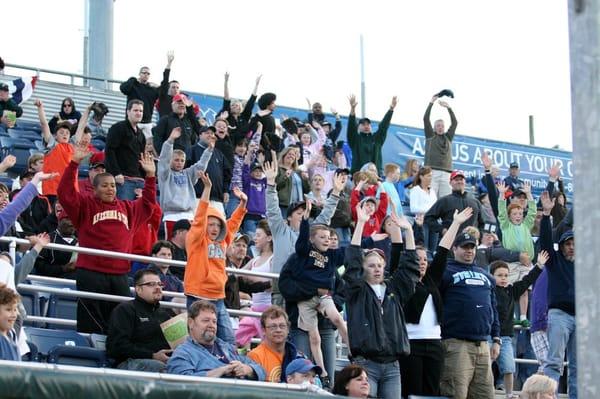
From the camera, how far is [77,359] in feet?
31.7

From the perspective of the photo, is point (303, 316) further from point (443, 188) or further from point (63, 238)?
point (443, 188)

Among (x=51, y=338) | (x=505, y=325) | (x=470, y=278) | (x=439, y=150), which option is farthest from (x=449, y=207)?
(x=51, y=338)

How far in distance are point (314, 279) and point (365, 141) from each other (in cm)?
978

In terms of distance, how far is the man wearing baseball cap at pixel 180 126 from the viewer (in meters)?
17.0

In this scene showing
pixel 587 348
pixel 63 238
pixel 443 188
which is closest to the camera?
pixel 587 348

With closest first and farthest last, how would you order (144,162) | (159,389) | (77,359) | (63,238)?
(159,389) < (77,359) < (144,162) < (63,238)

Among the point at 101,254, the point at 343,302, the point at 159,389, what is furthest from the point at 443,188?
the point at 159,389

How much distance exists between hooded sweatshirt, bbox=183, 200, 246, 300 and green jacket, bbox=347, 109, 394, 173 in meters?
9.40

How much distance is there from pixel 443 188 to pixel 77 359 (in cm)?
1072

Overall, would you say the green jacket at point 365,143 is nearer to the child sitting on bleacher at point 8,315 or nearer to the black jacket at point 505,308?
the black jacket at point 505,308

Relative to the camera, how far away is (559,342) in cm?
1206

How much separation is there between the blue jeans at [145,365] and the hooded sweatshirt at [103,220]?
1.72 meters

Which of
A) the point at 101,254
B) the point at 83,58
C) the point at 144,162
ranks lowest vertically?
the point at 101,254

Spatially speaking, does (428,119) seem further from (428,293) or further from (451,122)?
(428,293)
